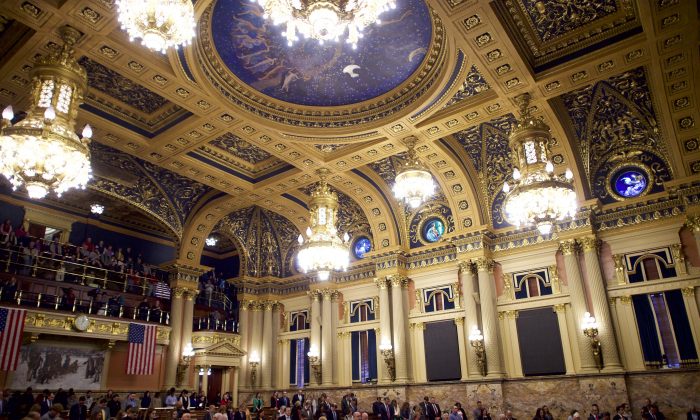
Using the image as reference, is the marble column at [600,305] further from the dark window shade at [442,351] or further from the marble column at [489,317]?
the dark window shade at [442,351]

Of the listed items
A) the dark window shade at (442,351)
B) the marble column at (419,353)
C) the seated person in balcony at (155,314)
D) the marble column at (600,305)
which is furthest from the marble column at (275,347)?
the marble column at (600,305)

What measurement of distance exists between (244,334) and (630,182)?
1560cm

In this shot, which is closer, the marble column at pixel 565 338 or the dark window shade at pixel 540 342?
the marble column at pixel 565 338

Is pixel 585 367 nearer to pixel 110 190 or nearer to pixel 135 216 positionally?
pixel 110 190

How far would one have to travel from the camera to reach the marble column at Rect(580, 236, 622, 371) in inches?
527

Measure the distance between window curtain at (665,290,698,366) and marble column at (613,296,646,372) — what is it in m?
0.89

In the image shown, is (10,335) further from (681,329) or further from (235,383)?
(681,329)

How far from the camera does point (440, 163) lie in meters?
16.3

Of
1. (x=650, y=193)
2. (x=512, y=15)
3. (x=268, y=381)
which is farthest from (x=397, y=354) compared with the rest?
(x=512, y=15)

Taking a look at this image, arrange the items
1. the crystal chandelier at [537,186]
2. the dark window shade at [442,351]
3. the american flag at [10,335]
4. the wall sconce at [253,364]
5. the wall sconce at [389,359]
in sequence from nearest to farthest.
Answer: the crystal chandelier at [537,186], the american flag at [10,335], the dark window shade at [442,351], the wall sconce at [389,359], the wall sconce at [253,364]

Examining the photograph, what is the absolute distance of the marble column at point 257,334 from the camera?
20.8 m

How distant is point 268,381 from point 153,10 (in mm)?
17004

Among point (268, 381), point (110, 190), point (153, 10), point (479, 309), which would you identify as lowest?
point (268, 381)

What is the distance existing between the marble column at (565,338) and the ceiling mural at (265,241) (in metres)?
11.4
